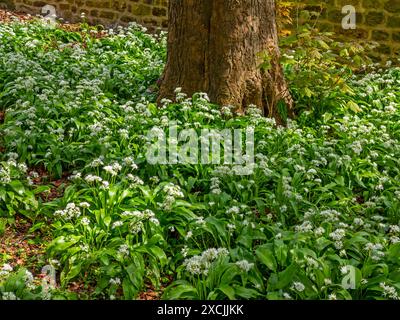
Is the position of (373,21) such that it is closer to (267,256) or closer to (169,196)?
(169,196)

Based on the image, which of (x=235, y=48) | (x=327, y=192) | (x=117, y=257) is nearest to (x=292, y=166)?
(x=327, y=192)

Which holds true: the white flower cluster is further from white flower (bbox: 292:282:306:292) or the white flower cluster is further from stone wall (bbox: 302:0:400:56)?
stone wall (bbox: 302:0:400:56)

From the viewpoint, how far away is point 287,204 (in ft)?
15.7

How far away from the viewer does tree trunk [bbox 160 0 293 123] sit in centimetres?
626

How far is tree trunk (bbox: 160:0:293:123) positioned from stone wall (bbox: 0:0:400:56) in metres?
1.93

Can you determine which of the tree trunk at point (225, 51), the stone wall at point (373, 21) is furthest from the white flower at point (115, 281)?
the stone wall at point (373, 21)

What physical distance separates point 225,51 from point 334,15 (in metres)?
3.64

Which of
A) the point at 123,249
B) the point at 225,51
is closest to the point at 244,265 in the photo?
the point at 123,249

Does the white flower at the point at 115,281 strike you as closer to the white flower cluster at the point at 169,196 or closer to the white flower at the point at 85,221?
the white flower at the point at 85,221

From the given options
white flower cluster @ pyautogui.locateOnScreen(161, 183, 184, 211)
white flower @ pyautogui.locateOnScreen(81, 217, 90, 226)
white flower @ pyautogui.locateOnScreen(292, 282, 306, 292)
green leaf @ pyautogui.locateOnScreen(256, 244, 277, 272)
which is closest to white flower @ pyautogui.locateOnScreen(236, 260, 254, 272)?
green leaf @ pyautogui.locateOnScreen(256, 244, 277, 272)

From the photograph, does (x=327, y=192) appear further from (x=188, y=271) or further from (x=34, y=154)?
(x=34, y=154)

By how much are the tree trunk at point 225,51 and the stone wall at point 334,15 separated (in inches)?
76.0

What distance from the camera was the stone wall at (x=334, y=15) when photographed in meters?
8.88
